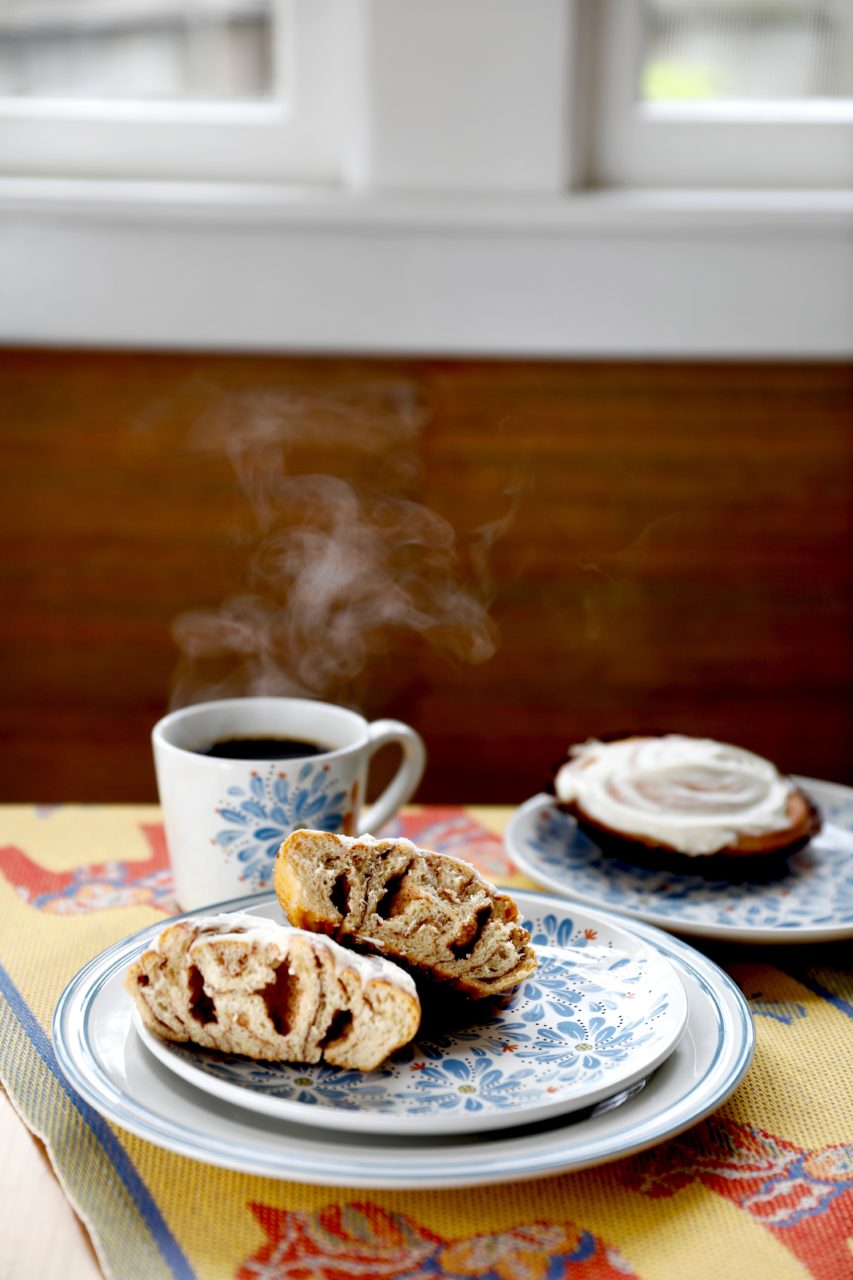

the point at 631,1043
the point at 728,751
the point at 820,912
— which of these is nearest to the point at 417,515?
the point at 728,751

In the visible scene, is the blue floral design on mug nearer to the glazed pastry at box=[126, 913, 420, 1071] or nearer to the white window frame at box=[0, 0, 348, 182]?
the glazed pastry at box=[126, 913, 420, 1071]

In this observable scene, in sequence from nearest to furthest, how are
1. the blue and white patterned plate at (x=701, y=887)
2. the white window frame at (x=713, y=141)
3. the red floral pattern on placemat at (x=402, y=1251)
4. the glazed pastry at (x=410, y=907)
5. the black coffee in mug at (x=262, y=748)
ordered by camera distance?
1. the red floral pattern on placemat at (x=402, y=1251)
2. the glazed pastry at (x=410, y=907)
3. the blue and white patterned plate at (x=701, y=887)
4. the black coffee in mug at (x=262, y=748)
5. the white window frame at (x=713, y=141)

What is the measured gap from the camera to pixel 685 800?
924 mm

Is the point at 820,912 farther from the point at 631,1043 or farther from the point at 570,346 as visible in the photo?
the point at 570,346

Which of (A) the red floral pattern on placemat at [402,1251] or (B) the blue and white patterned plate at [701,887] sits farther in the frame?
(B) the blue and white patterned plate at [701,887]

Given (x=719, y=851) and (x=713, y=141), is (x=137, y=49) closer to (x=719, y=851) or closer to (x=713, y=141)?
(x=713, y=141)

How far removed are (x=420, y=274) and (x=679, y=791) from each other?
3.79 feet

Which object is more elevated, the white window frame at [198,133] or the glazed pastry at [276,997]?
the white window frame at [198,133]

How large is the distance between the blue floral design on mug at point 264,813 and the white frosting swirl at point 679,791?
0.22 meters

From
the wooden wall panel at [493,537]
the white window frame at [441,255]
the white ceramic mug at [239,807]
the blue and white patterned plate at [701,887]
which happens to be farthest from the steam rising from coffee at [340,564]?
the white ceramic mug at [239,807]

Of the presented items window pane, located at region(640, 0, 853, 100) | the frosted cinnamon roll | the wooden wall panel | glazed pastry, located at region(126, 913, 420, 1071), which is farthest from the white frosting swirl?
A: window pane, located at region(640, 0, 853, 100)

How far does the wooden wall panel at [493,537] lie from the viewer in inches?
75.5

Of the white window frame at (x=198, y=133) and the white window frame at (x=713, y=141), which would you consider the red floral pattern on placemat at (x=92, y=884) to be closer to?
the white window frame at (x=198, y=133)

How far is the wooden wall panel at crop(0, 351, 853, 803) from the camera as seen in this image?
1.92 meters
